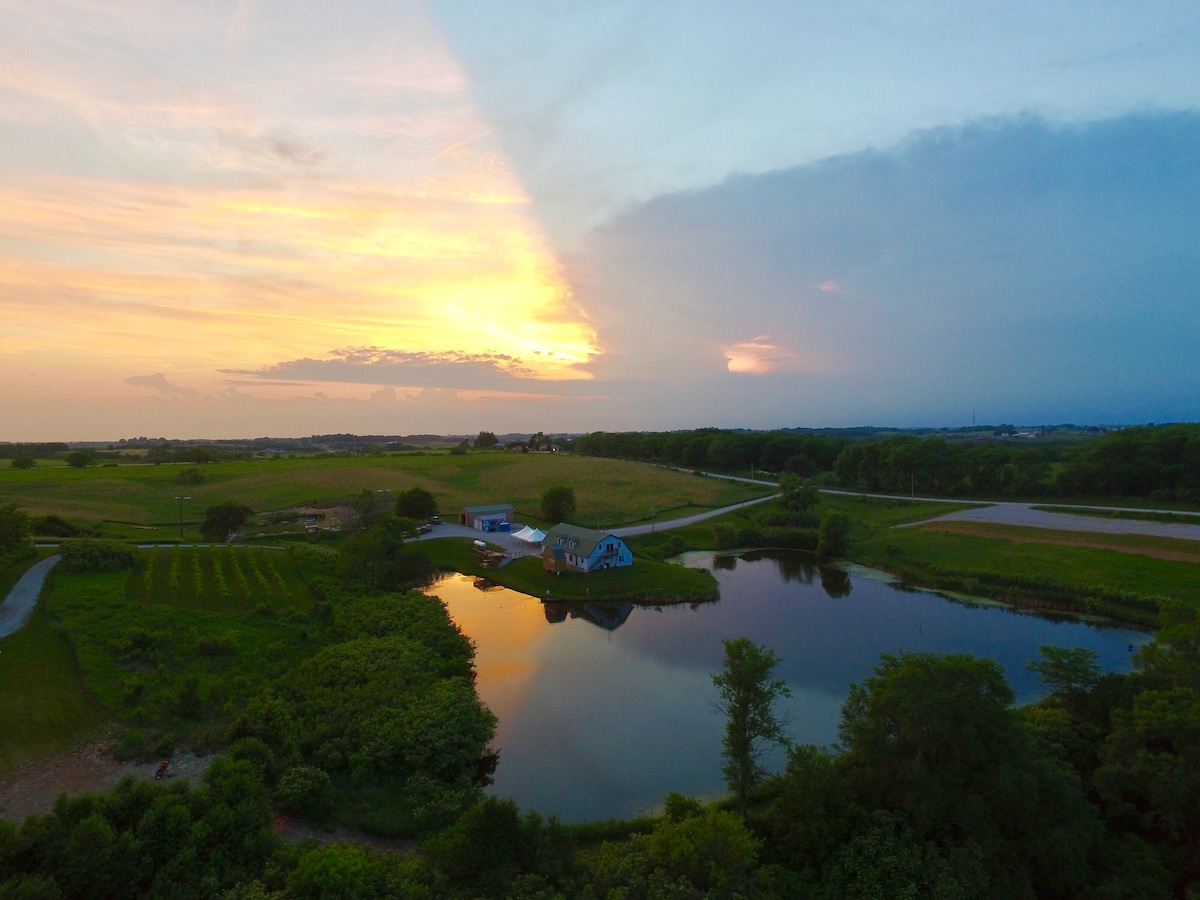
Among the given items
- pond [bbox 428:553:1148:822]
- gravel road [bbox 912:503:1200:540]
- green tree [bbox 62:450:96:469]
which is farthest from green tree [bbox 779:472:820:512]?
green tree [bbox 62:450:96:469]

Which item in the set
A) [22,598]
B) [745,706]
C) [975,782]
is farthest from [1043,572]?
[22,598]

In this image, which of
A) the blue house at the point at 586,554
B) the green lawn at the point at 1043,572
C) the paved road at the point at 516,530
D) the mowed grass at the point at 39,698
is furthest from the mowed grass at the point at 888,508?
the mowed grass at the point at 39,698

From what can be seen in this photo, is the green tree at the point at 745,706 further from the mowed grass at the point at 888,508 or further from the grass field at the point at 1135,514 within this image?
the grass field at the point at 1135,514

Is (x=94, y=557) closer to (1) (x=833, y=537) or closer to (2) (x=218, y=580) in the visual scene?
(2) (x=218, y=580)

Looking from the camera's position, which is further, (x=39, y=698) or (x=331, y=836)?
(x=39, y=698)

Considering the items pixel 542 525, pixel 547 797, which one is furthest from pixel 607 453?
pixel 547 797

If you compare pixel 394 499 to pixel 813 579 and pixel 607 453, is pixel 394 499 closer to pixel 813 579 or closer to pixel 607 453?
pixel 813 579
